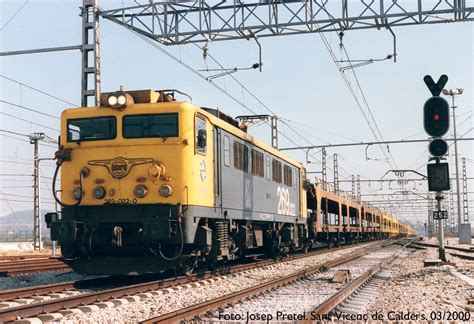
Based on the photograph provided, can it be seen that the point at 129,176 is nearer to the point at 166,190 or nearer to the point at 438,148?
the point at 166,190

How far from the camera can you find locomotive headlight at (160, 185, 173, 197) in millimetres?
12133

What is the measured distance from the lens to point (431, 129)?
13492 mm

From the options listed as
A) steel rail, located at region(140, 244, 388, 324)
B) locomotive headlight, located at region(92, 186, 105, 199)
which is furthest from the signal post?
locomotive headlight, located at region(92, 186, 105, 199)

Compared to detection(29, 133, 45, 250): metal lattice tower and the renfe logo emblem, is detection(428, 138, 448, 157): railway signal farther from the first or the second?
detection(29, 133, 45, 250): metal lattice tower

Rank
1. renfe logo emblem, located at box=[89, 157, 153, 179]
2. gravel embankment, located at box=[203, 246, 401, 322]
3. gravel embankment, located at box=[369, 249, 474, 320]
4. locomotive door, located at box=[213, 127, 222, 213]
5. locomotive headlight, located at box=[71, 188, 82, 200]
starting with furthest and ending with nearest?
locomotive door, located at box=[213, 127, 222, 213] < locomotive headlight, located at box=[71, 188, 82, 200] < renfe logo emblem, located at box=[89, 157, 153, 179] < gravel embankment, located at box=[369, 249, 474, 320] < gravel embankment, located at box=[203, 246, 401, 322]

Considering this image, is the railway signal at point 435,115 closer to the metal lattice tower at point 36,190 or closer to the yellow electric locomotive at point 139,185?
the yellow electric locomotive at point 139,185

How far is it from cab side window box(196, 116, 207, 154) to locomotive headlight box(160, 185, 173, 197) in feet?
3.51

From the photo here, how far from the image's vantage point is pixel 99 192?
12484 millimetres

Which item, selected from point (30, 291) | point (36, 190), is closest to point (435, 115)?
point (30, 291)

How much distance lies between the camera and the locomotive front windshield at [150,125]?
12.6 metres

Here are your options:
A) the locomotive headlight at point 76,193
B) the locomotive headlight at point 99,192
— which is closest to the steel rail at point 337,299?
the locomotive headlight at point 99,192

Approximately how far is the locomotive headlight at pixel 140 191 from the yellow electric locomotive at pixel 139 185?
1 cm

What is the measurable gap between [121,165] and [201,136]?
68.2 inches

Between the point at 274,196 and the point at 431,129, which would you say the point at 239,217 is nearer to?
the point at 274,196
